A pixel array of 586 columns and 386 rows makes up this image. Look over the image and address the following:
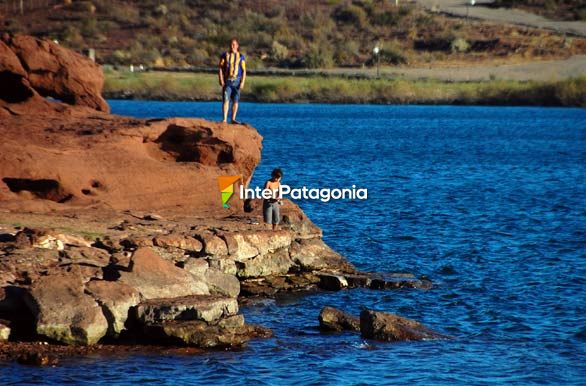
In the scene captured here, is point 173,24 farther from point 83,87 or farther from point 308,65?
point 83,87

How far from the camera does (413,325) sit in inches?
797

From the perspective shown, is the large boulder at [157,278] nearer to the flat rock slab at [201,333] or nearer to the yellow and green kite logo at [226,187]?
the flat rock slab at [201,333]

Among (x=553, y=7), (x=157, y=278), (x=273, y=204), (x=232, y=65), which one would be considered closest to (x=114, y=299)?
(x=157, y=278)

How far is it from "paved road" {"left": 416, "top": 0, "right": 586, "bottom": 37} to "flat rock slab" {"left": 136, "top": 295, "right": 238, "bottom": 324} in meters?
100

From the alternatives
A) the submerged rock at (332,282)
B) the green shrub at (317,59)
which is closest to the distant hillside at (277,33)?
the green shrub at (317,59)

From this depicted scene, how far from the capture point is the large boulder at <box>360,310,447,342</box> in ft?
64.5

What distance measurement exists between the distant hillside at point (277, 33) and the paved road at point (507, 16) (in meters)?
3.50

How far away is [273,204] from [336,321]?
16.9 ft

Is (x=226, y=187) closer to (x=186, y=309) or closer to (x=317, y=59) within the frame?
(x=186, y=309)

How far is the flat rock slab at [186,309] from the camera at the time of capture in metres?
18.5

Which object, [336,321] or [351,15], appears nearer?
[336,321]

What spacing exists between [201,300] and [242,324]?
2.57ft

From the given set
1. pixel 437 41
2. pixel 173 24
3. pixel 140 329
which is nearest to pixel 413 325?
pixel 140 329

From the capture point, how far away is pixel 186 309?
61.5 feet
